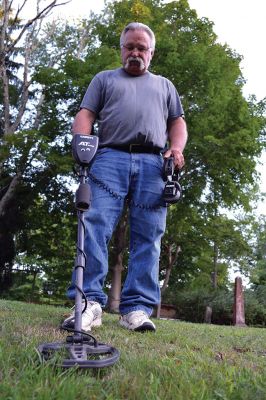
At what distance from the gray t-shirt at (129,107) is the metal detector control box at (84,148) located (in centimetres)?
103

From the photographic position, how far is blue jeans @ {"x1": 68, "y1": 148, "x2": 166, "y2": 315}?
11.0 ft

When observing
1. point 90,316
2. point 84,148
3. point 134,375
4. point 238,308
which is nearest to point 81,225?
point 84,148

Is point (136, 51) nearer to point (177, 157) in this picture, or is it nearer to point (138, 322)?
point (177, 157)

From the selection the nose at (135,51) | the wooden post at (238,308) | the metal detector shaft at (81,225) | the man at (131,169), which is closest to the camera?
the metal detector shaft at (81,225)

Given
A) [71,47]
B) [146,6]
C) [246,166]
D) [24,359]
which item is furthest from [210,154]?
[24,359]

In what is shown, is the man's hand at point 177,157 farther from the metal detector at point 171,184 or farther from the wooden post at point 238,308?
the wooden post at point 238,308

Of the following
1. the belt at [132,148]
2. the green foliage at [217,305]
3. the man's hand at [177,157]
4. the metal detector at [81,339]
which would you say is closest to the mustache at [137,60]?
the belt at [132,148]

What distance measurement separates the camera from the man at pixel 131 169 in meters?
3.29

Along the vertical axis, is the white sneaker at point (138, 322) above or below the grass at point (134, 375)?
above

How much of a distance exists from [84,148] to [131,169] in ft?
3.37

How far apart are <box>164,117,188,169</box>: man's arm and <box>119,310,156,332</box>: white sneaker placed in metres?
1.01

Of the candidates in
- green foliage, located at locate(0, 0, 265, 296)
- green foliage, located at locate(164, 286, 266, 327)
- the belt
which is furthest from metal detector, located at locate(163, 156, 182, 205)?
green foliage, located at locate(164, 286, 266, 327)

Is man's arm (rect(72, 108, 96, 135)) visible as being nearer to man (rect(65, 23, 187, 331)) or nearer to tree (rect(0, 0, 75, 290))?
man (rect(65, 23, 187, 331))

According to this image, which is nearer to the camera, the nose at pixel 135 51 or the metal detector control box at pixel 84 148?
the metal detector control box at pixel 84 148
